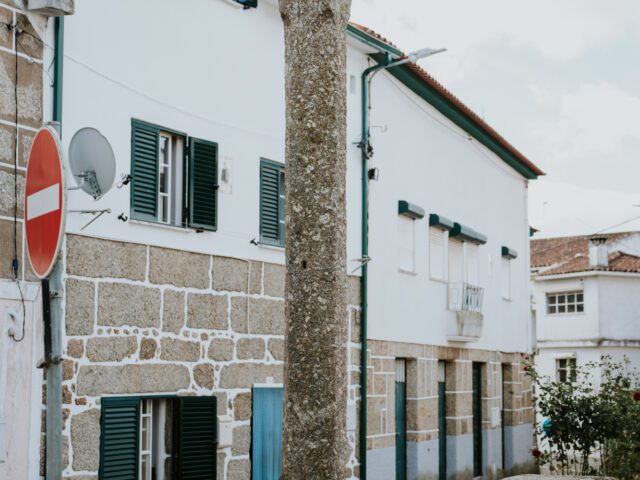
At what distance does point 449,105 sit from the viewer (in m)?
21.8

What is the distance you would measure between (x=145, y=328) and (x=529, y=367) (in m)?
10.4

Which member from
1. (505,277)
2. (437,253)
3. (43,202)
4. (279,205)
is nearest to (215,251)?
(279,205)

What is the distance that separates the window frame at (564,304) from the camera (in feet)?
148

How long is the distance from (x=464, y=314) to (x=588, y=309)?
945 inches

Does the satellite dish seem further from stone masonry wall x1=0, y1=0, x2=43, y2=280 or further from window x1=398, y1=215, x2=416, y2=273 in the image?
window x1=398, y1=215, x2=416, y2=273

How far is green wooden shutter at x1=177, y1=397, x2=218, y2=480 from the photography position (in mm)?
12492

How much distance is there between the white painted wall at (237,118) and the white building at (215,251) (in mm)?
26

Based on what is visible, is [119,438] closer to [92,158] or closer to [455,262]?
[92,158]

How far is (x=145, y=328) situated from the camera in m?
12.0

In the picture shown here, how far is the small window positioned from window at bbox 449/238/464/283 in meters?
3.56

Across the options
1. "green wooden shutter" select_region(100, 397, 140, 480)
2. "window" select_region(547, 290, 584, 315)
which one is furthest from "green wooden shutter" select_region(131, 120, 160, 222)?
"window" select_region(547, 290, 584, 315)

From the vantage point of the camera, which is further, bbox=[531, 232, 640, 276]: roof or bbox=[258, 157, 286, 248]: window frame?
bbox=[531, 232, 640, 276]: roof

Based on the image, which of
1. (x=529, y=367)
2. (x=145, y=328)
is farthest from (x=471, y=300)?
(x=145, y=328)

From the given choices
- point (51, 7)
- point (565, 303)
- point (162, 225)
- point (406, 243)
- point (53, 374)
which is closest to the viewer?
point (53, 374)
